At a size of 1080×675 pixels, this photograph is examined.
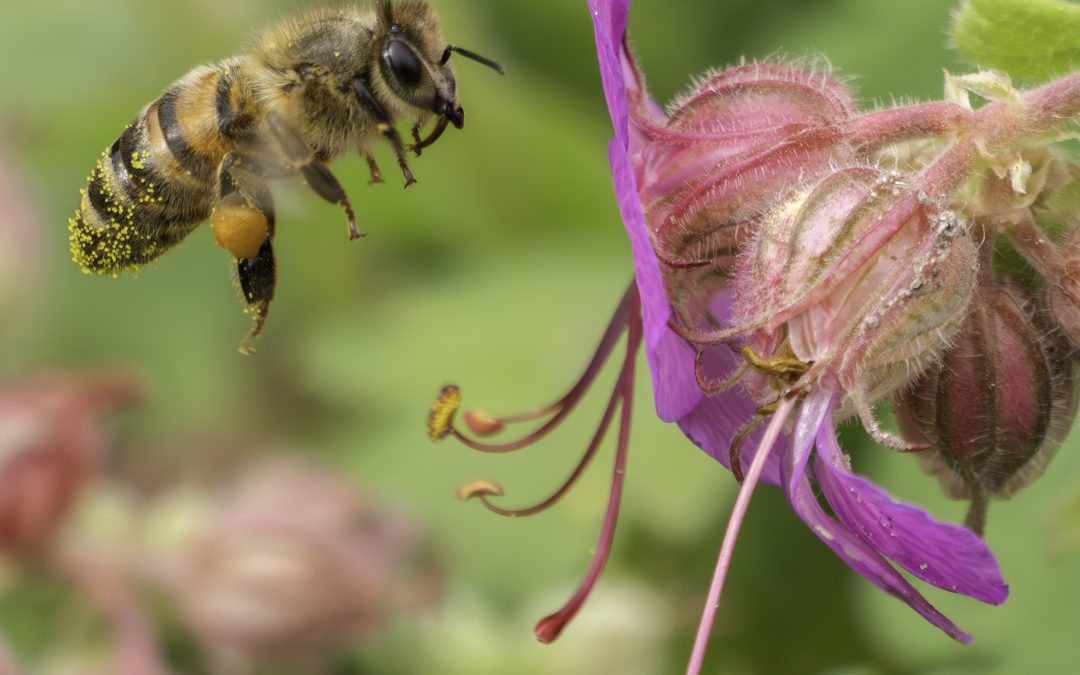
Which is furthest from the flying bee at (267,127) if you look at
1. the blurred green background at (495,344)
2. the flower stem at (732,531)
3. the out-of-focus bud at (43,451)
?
the blurred green background at (495,344)

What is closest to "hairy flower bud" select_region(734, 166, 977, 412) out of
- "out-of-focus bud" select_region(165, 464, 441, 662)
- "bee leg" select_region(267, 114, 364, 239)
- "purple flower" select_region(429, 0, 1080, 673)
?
"purple flower" select_region(429, 0, 1080, 673)

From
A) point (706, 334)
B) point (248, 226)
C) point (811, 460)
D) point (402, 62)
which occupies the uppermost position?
point (402, 62)

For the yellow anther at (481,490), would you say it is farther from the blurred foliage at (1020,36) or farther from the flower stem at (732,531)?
the blurred foliage at (1020,36)

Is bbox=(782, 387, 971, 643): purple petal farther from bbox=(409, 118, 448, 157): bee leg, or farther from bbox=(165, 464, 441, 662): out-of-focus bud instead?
bbox=(165, 464, 441, 662): out-of-focus bud

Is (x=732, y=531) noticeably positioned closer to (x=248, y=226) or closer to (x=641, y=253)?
(x=641, y=253)

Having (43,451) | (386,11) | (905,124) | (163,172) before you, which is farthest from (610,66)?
(43,451)

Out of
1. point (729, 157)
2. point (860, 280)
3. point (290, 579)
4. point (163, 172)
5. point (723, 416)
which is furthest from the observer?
point (290, 579)
